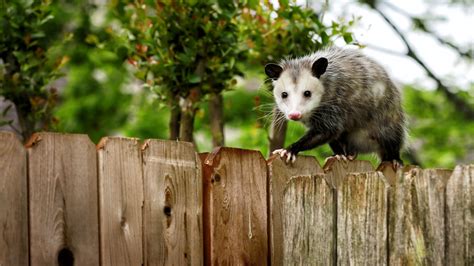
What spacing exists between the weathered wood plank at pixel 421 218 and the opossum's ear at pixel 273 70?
169 cm

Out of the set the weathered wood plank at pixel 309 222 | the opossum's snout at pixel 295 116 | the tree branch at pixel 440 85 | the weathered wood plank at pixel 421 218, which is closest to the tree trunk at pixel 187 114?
the opossum's snout at pixel 295 116

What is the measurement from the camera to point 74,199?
2.20 meters

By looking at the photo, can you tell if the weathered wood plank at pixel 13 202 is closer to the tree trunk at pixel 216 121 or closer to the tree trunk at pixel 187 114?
the tree trunk at pixel 187 114

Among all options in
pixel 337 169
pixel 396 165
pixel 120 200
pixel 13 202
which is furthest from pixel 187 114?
pixel 13 202

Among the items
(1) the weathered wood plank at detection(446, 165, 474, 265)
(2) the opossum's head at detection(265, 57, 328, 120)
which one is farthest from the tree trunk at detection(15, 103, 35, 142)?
(1) the weathered wood plank at detection(446, 165, 474, 265)

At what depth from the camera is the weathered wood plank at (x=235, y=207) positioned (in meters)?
2.52

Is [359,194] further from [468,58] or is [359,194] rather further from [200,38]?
[468,58]

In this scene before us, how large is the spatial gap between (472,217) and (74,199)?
1.11m

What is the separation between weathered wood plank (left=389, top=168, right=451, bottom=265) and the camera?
6.38 ft

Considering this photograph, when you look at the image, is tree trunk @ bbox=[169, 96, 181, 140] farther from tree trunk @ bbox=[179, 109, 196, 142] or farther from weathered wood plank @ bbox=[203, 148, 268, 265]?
weathered wood plank @ bbox=[203, 148, 268, 265]

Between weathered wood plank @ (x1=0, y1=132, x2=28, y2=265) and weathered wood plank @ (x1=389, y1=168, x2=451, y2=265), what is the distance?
1032 mm

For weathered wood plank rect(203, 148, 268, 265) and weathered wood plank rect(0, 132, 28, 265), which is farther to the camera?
weathered wood plank rect(203, 148, 268, 265)

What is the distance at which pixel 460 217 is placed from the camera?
1.92 meters

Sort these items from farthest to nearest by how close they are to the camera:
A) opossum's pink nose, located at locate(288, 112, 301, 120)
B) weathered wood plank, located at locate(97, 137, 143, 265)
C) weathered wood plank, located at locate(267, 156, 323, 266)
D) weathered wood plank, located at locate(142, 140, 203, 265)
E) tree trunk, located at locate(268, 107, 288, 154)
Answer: tree trunk, located at locate(268, 107, 288, 154)
opossum's pink nose, located at locate(288, 112, 301, 120)
weathered wood plank, located at locate(267, 156, 323, 266)
weathered wood plank, located at locate(142, 140, 203, 265)
weathered wood plank, located at locate(97, 137, 143, 265)
